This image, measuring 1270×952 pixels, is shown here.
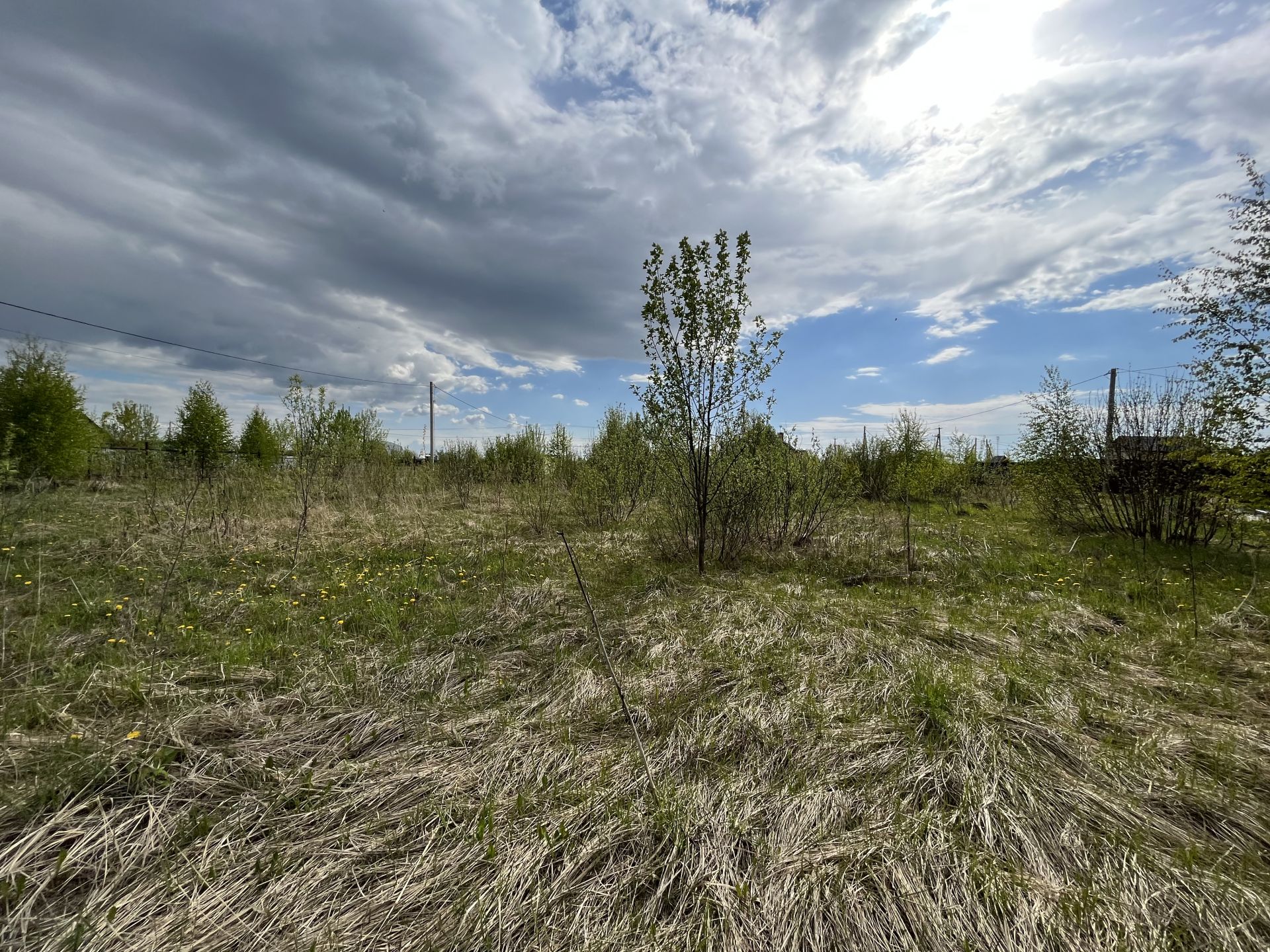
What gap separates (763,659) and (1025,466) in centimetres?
998

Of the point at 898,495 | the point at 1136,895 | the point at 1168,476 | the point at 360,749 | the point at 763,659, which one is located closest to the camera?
the point at 1136,895

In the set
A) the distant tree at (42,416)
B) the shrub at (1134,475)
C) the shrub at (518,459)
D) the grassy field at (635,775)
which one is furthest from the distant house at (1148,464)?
the distant tree at (42,416)

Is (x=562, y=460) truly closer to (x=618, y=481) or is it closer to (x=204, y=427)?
(x=618, y=481)

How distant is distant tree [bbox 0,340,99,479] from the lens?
13.6m

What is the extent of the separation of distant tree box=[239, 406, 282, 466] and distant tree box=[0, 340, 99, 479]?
604 centimetres

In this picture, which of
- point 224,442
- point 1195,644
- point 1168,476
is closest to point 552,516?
point 1195,644

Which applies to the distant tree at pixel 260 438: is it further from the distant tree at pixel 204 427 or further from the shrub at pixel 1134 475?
the shrub at pixel 1134 475

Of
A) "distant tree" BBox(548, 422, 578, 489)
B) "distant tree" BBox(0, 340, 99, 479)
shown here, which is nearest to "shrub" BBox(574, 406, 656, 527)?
"distant tree" BBox(548, 422, 578, 489)

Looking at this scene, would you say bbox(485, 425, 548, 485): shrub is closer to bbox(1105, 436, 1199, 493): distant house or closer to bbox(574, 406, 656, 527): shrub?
bbox(574, 406, 656, 527): shrub

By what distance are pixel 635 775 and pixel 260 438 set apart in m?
26.9

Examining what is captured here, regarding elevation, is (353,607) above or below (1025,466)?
below

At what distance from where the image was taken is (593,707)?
9.29 feet

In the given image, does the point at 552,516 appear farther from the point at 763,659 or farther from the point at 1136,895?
the point at 1136,895

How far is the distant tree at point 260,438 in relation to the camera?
2125 centimetres
